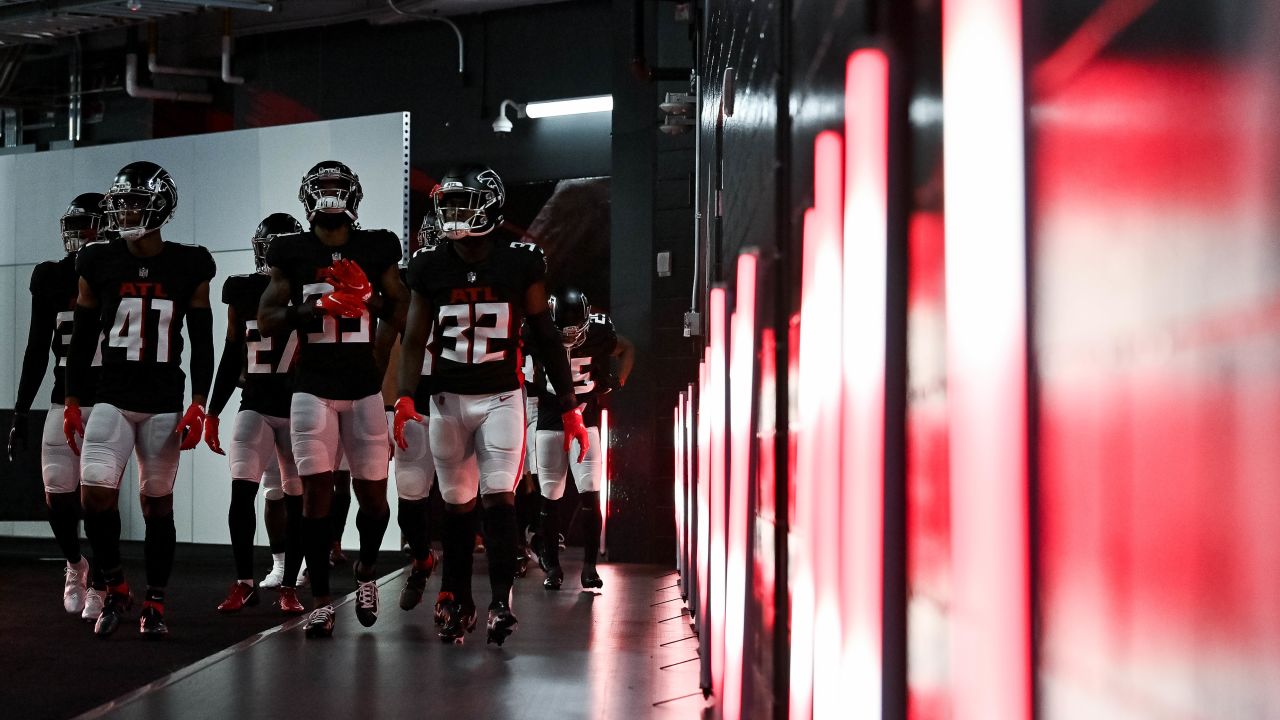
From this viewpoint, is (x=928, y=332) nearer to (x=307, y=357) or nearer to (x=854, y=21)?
(x=854, y=21)

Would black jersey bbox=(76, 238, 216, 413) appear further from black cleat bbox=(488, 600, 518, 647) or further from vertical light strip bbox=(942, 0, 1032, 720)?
vertical light strip bbox=(942, 0, 1032, 720)

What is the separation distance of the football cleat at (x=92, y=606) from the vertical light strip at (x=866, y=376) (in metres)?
4.33

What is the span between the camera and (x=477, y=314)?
3953mm

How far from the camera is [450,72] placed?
33.1 ft

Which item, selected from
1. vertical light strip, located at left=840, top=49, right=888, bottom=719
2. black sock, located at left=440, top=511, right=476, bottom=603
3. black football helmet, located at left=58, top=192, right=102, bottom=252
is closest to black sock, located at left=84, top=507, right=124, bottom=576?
black sock, located at left=440, top=511, right=476, bottom=603

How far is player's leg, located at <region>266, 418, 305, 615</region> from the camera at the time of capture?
4.76m

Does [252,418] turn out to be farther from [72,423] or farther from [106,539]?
[106,539]

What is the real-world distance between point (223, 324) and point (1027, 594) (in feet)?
28.4

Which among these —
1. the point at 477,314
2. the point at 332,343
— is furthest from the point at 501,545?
the point at 332,343

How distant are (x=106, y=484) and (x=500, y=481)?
1.49 m

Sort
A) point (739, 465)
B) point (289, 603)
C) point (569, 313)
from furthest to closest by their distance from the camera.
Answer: point (569, 313), point (289, 603), point (739, 465)

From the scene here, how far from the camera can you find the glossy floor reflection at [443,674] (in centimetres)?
296

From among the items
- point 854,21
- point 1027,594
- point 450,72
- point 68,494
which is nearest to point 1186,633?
point 1027,594

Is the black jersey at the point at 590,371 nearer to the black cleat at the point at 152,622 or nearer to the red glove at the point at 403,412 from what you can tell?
the red glove at the point at 403,412
